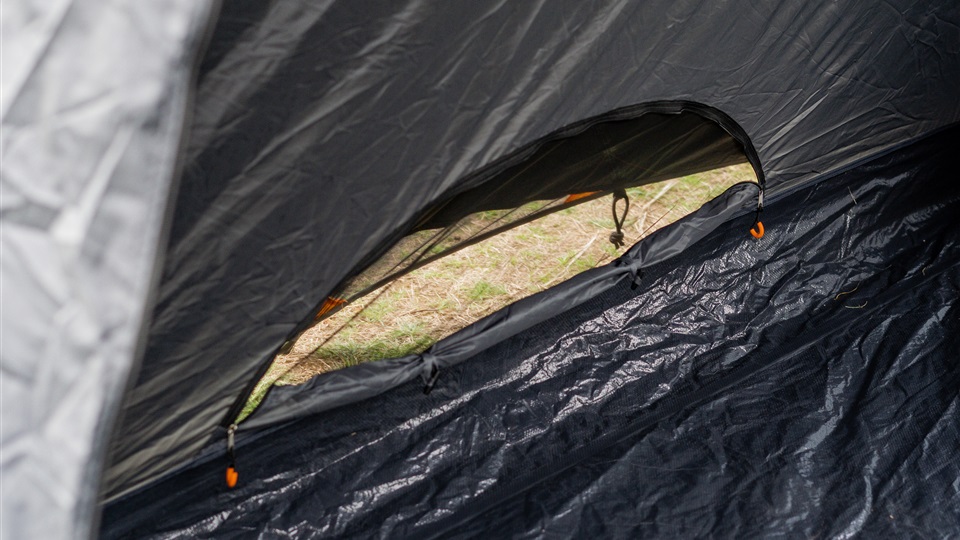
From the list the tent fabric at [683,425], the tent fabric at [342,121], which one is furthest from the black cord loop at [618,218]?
the tent fabric at [342,121]

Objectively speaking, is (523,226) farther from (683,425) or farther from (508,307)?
(683,425)

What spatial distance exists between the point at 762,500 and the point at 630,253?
53cm

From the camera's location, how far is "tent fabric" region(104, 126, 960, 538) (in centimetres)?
131

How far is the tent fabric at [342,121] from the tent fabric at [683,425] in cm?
23

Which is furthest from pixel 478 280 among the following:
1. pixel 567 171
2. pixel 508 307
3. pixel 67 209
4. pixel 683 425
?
pixel 67 209

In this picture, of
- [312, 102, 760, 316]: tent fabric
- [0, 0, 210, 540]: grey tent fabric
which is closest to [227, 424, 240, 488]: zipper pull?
[312, 102, 760, 316]: tent fabric

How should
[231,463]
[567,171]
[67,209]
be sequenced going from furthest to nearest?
[567,171]
[231,463]
[67,209]

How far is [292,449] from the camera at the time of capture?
1.37 m

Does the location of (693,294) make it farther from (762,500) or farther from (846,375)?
(762,500)

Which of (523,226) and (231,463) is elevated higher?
(523,226)

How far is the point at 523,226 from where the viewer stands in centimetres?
147

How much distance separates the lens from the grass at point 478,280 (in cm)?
134

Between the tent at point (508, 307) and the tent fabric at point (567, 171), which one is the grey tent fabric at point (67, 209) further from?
the tent fabric at point (567, 171)

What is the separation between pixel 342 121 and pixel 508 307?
1.87ft
